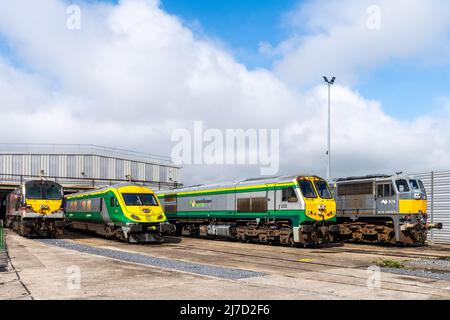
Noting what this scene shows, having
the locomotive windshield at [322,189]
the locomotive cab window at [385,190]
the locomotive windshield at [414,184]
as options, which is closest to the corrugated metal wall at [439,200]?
the locomotive windshield at [414,184]

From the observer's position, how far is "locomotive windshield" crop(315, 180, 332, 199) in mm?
22656

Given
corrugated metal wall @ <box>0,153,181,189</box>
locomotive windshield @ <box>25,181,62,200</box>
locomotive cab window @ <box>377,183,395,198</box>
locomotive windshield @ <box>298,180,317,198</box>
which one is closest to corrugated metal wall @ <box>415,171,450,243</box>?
locomotive cab window @ <box>377,183,395,198</box>

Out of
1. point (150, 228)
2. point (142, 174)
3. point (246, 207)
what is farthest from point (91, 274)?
point (142, 174)

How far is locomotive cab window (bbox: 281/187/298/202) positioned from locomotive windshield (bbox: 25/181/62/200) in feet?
43.7

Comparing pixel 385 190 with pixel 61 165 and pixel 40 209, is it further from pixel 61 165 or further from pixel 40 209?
pixel 61 165

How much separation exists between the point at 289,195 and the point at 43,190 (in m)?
14.3

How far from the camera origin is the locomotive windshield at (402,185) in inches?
901

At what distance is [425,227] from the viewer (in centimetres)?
2273

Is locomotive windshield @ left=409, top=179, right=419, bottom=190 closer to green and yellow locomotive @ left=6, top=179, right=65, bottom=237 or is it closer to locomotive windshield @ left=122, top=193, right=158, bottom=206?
locomotive windshield @ left=122, top=193, right=158, bottom=206

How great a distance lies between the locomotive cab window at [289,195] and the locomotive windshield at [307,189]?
0.45m

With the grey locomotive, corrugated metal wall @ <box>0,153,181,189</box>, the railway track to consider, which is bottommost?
the railway track
